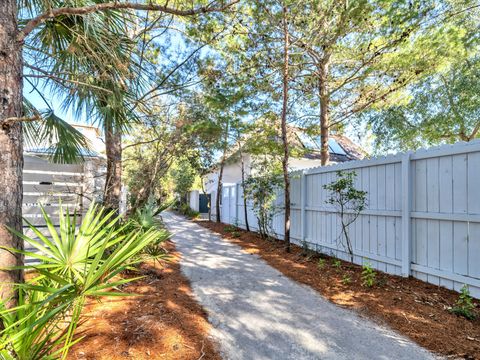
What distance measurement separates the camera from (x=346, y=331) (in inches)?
107

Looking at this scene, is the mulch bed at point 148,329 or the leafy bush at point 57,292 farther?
the mulch bed at point 148,329

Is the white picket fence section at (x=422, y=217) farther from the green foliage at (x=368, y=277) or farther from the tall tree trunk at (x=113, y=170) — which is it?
the tall tree trunk at (x=113, y=170)

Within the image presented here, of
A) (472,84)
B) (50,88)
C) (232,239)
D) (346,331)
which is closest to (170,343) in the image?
(346,331)

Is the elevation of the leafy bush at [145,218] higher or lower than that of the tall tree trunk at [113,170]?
A: lower

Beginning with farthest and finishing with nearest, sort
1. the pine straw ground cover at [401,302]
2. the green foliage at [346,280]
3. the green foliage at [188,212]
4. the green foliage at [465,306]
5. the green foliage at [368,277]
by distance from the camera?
1. the green foliage at [188,212]
2. the green foliage at [346,280]
3. the green foliage at [368,277]
4. the green foliage at [465,306]
5. the pine straw ground cover at [401,302]

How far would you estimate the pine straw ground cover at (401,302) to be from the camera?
251cm

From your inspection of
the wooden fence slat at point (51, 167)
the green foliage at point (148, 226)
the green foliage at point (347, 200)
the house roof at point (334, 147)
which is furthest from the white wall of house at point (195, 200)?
the green foliage at point (347, 200)

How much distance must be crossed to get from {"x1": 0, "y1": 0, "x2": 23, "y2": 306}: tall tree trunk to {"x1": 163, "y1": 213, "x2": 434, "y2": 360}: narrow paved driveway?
187 centimetres

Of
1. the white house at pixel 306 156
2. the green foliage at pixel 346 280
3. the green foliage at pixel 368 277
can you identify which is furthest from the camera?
the white house at pixel 306 156

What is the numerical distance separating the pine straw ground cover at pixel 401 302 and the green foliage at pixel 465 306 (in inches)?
2.3

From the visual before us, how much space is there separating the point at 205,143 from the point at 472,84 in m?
8.32

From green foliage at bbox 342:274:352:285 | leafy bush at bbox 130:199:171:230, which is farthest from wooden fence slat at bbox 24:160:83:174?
green foliage at bbox 342:274:352:285

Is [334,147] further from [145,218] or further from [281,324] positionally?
[281,324]

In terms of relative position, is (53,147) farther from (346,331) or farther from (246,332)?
(346,331)
